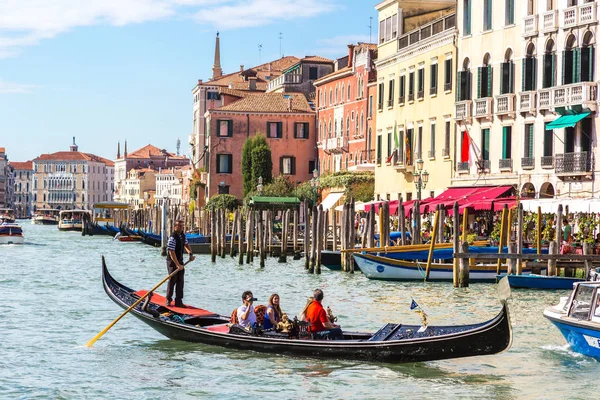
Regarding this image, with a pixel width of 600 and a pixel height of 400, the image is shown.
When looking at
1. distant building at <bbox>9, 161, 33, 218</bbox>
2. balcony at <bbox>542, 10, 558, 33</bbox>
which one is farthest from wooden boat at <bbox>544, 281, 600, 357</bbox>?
distant building at <bbox>9, 161, 33, 218</bbox>

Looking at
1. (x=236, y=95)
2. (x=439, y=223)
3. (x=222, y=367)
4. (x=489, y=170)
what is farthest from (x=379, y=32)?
(x=222, y=367)

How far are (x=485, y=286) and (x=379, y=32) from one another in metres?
21.0

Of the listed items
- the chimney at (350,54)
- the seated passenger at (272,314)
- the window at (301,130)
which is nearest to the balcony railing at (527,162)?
the seated passenger at (272,314)

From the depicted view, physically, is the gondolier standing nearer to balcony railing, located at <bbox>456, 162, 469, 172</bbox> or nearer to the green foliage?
balcony railing, located at <bbox>456, 162, 469, 172</bbox>

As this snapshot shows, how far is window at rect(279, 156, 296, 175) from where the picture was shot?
220ft

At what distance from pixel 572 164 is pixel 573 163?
0.04 m

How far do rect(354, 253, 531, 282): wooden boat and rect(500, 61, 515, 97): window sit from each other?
8.72 metres

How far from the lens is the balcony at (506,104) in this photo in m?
34.2

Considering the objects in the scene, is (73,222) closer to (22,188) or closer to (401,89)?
(401,89)

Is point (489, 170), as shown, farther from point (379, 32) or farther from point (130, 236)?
point (130, 236)

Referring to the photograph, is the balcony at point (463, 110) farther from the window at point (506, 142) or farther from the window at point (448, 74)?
the window at point (506, 142)

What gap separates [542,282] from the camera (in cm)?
2389

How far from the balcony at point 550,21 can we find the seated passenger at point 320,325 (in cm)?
1819

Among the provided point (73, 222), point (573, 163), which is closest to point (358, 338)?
point (573, 163)
